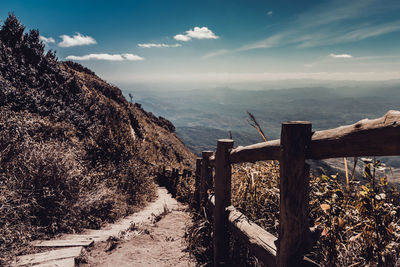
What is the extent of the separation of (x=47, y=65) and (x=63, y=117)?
3.06 metres

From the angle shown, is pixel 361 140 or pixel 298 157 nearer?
pixel 361 140

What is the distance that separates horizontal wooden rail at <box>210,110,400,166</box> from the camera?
1205 millimetres

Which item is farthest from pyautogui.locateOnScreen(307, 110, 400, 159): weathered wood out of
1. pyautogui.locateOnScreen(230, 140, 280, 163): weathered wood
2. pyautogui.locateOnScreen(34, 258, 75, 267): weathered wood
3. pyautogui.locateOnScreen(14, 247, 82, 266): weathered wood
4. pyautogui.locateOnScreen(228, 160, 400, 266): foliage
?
pyautogui.locateOnScreen(14, 247, 82, 266): weathered wood

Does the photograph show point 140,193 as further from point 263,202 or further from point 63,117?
point 263,202

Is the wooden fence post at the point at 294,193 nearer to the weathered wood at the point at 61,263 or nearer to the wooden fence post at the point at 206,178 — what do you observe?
the wooden fence post at the point at 206,178

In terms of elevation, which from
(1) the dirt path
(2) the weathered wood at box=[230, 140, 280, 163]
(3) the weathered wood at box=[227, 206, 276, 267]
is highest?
(2) the weathered wood at box=[230, 140, 280, 163]

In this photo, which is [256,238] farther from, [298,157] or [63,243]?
[63,243]

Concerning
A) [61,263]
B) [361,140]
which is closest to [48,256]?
[61,263]

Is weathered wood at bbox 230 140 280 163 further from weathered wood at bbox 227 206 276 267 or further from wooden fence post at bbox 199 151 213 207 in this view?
wooden fence post at bbox 199 151 213 207

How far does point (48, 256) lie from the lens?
3.14 meters

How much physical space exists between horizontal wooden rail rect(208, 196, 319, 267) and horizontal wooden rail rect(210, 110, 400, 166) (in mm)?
903

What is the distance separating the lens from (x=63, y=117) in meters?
8.17

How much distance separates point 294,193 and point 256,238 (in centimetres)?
85

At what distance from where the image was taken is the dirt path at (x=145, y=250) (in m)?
3.39
